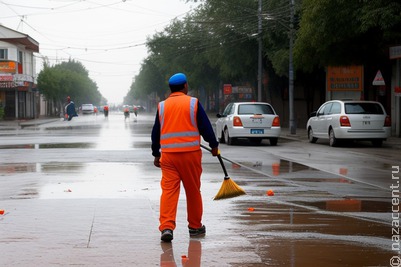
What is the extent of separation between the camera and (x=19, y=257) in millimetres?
6426

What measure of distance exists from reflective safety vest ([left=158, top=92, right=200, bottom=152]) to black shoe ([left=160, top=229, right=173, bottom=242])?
2.82 feet

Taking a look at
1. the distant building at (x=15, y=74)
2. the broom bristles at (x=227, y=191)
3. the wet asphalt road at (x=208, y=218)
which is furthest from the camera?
the distant building at (x=15, y=74)

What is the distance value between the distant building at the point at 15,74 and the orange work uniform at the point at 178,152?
5824cm

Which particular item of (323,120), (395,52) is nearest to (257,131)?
(323,120)

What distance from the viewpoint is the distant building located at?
65.0 meters

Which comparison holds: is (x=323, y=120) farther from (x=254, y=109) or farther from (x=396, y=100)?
(x=396, y=100)

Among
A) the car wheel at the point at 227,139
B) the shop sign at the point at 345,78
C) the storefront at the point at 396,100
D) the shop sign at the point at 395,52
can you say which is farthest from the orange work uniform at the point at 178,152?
the shop sign at the point at 345,78

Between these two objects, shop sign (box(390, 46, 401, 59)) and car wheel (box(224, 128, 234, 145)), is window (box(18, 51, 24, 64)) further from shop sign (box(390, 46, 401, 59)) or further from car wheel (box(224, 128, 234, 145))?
shop sign (box(390, 46, 401, 59))

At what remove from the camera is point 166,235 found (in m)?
7.11

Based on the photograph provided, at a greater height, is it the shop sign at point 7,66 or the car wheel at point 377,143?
the shop sign at point 7,66

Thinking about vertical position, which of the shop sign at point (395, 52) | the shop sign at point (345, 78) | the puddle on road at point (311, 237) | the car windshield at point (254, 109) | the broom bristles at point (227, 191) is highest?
the shop sign at point (395, 52)

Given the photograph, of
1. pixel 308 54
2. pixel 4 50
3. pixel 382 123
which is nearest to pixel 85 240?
pixel 382 123

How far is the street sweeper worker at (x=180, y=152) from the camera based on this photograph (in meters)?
7.35

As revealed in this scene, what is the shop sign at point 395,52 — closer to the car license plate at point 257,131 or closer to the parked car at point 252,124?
the parked car at point 252,124
